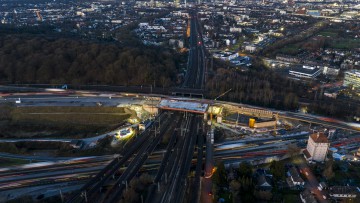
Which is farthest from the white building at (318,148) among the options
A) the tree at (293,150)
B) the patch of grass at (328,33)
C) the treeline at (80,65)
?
the patch of grass at (328,33)

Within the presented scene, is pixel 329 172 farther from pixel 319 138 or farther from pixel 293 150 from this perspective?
pixel 293 150

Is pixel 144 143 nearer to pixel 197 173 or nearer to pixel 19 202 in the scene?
pixel 197 173

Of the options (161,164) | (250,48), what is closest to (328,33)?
→ (250,48)

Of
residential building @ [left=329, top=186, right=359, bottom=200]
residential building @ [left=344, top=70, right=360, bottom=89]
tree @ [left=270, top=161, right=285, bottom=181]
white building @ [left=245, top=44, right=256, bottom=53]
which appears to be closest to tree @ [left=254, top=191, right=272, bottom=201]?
tree @ [left=270, top=161, right=285, bottom=181]

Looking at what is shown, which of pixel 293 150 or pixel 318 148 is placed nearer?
pixel 318 148

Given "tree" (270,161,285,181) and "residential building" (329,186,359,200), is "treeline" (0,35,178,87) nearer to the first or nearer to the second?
"tree" (270,161,285,181)
